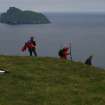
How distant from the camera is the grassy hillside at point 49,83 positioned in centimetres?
1878

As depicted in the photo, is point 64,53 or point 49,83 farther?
point 64,53

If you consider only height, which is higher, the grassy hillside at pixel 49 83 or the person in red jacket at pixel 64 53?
the person in red jacket at pixel 64 53

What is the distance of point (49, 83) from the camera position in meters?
21.8

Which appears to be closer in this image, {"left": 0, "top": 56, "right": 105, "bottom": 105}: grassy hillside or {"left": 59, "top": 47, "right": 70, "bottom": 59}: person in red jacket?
{"left": 0, "top": 56, "right": 105, "bottom": 105}: grassy hillside

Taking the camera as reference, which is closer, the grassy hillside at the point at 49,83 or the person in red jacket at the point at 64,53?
the grassy hillside at the point at 49,83

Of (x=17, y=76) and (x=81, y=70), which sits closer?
(x=17, y=76)

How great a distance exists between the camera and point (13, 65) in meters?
25.7

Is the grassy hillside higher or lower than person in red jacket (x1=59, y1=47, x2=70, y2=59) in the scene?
lower

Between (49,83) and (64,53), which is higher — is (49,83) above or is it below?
below

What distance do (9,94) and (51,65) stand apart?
7576 millimetres

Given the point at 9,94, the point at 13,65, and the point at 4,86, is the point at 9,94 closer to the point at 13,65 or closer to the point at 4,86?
the point at 4,86

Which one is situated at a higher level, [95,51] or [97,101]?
[97,101]

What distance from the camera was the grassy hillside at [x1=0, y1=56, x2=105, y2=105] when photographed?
18.8 metres

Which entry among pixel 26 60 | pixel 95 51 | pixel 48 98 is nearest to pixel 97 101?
pixel 48 98
